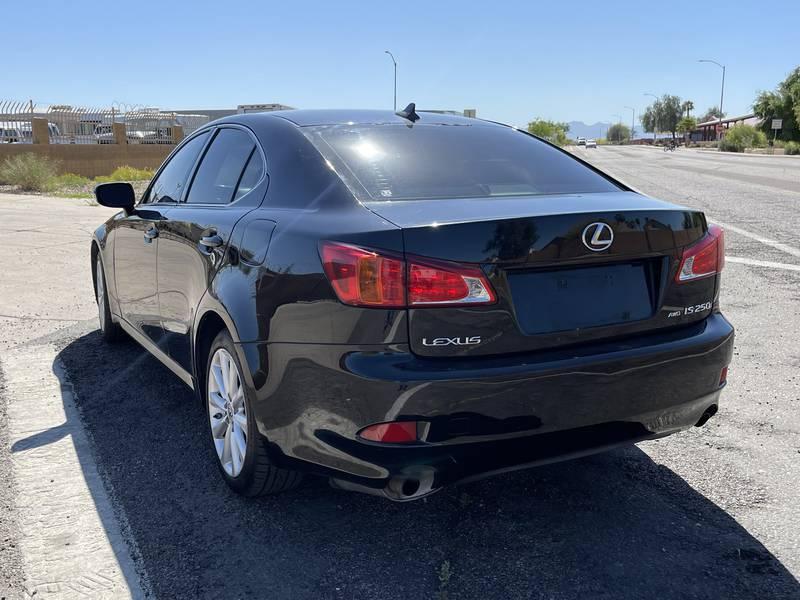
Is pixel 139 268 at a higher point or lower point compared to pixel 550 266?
lower

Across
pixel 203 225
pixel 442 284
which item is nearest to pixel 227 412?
pixel 203 225

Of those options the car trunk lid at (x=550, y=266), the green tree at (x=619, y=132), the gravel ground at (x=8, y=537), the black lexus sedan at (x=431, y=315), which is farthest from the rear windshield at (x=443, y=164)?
the green tree at (x=619, y=132)

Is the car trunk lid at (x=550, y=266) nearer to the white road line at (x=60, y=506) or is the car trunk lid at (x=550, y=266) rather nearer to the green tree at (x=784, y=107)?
the white road line at (x=60, y=506)

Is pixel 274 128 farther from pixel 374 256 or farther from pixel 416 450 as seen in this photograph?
pixel 416 450

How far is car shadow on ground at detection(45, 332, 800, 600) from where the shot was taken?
2.60 metres

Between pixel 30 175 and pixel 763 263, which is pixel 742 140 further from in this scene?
pixel 763 263

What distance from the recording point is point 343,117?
367 cm

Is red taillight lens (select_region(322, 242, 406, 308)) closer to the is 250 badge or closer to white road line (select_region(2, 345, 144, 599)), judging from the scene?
the is 250 badge

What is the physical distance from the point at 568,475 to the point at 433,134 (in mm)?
1708

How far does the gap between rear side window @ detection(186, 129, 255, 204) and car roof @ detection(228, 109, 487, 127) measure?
119 millimetres

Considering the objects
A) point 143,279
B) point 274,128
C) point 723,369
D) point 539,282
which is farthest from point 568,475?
point 143,279

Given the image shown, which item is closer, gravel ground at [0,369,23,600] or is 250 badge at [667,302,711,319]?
gravel ground at [0,369,23,600]

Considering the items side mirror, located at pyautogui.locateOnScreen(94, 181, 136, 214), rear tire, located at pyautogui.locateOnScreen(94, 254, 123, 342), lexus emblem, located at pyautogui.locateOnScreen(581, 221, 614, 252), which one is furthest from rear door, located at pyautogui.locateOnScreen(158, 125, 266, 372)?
rear tire, located at pyautogui.locateOnScreen(94, 254, 123, 342)

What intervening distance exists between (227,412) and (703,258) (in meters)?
2.07
